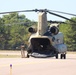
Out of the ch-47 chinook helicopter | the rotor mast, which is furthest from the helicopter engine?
the rotor mast

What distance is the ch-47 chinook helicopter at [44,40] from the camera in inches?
1414

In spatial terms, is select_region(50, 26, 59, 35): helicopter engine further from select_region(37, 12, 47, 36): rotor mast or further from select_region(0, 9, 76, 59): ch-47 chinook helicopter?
select_region(37, 12, 47, 36): rotor mast

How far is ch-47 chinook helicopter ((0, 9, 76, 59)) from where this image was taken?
3591cm

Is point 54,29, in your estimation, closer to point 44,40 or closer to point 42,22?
point 42,22

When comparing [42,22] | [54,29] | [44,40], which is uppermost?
[42,22]

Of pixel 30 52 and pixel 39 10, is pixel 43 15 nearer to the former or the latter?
pixel 39 10

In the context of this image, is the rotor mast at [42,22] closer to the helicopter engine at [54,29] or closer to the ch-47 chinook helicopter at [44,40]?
the ch-47 chinook helicopter at [44,40]

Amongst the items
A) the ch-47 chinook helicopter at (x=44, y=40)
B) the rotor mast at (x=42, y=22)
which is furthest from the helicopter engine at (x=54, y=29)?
the rotor mast at (x=42, y=22)

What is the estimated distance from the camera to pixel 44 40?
3775 cm

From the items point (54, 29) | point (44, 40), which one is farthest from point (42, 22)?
point (44, 40)

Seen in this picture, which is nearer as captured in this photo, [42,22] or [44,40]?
[42,22]

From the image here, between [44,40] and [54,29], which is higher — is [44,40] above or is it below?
below

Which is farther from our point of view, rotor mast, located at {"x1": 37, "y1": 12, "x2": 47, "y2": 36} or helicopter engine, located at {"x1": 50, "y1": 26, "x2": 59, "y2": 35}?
helicopter engine, located at {"x1": 50, "y1": 26, "x2": 59, "y2": 35}

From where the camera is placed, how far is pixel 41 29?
1414 inches
